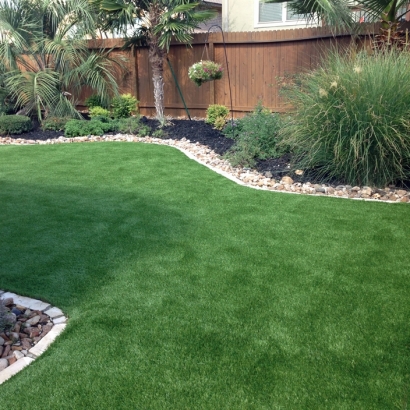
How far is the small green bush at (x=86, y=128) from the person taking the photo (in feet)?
33.2

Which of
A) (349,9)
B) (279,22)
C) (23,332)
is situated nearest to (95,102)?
(279,22)

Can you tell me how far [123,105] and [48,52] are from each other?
77.0 inches

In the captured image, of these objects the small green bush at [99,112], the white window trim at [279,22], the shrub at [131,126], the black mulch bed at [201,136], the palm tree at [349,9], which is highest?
the white window trim at [279,22]

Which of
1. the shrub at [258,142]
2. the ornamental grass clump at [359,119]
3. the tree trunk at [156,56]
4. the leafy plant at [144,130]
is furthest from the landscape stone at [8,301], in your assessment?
the tree trunk at [156,56]

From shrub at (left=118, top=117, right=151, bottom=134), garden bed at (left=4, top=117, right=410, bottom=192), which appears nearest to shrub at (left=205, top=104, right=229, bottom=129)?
garden bed at (left=4, top=117, right=410, bottom=192)

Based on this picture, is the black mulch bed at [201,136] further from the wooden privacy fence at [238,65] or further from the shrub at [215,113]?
the wooden privacy fence at [238,65]

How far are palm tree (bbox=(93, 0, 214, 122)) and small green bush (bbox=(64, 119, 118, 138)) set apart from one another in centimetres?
118

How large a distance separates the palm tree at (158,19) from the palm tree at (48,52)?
2.42 ft

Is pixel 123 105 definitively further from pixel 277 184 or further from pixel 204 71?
pixel 277 184

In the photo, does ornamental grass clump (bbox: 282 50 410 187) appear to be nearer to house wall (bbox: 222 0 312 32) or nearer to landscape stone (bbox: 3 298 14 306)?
landscape stone (bbox: 3 298 14 306)

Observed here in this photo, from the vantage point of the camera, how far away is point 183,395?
2.53 m

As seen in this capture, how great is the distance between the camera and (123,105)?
37.1ft

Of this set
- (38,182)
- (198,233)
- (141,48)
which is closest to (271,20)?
(141,48)

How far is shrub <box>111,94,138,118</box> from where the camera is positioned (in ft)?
37.0
